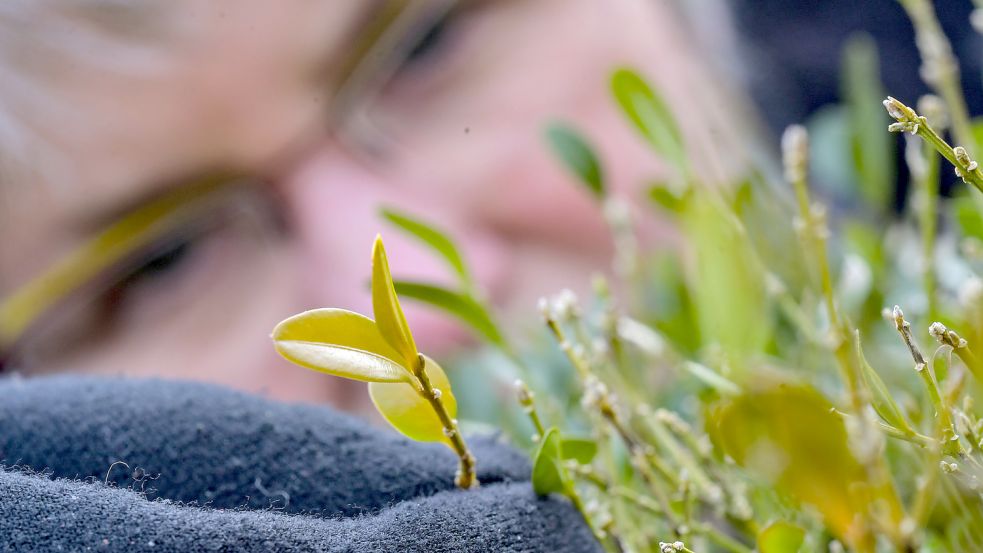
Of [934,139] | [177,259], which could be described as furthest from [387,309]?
[177,259]

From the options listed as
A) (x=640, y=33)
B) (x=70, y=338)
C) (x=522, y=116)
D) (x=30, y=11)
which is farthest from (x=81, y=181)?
(x=640, y=33)

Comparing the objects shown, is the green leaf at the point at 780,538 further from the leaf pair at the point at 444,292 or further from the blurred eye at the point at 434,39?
the blurred eye at the point at 434,39

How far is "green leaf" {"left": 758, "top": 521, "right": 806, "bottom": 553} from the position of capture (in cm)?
15

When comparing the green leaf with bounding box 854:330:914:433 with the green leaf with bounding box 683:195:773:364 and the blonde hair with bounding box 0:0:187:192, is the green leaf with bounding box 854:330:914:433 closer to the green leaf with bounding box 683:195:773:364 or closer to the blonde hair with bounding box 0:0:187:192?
the green leaf with bounding box 683:195:773:364

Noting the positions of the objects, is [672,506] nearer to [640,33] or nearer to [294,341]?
[294,341]

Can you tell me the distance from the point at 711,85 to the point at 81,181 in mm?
726

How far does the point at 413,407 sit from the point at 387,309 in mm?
33

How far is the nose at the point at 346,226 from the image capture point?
90 centimetres

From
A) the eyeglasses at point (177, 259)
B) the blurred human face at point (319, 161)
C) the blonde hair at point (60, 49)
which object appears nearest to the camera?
the blonde hair at point (60, 49)

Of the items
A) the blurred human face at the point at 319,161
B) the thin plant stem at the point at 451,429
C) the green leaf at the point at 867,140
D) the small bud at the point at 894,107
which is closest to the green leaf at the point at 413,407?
the thin plant stem at the point at 451,429

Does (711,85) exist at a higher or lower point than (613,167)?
higher

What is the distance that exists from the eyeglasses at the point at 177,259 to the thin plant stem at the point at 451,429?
885 millimetres

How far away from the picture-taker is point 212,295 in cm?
109

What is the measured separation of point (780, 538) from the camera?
156 mm
